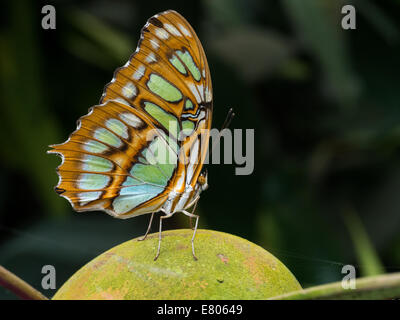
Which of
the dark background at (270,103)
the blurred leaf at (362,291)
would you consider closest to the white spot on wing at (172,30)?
the blurred leaf at (362,291)

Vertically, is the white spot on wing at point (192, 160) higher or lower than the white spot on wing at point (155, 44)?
lower

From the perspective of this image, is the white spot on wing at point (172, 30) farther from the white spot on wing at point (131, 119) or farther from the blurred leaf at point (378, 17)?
the blurred leaf at point (378, 17)

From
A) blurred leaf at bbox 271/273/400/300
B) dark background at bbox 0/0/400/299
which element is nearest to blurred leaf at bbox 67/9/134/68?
dark background at bbox 0/0/400/299

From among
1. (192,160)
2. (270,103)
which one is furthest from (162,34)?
(270,103)

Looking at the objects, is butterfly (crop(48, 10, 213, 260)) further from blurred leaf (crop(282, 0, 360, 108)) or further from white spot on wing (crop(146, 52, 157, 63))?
blurred leaf (crop(282, 0, 360, 108))

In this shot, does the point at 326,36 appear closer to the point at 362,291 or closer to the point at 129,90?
the point at 129,90

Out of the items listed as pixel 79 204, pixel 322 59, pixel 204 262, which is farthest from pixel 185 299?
pixel 322 59

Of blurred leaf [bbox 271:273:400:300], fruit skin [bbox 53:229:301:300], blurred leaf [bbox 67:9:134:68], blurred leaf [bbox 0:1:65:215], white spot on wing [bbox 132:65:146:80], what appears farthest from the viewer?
blurred leaf [bbox 67:9:134:68]
